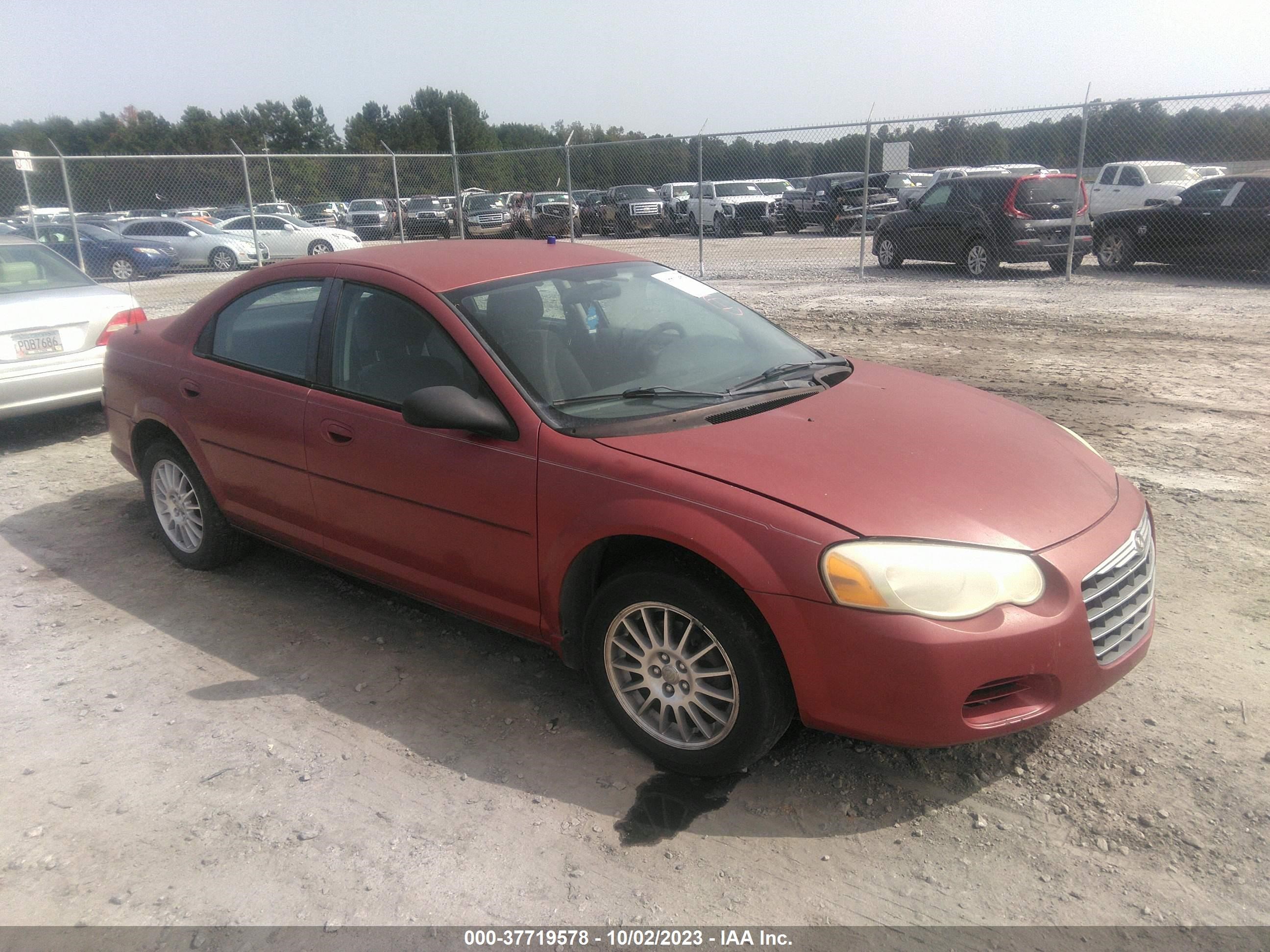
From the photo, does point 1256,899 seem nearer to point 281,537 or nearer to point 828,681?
point 828,681

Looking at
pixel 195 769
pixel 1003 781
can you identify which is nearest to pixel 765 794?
pixel 1003 781

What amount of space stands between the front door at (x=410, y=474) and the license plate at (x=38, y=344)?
4302 mm

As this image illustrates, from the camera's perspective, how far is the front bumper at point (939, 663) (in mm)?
2520

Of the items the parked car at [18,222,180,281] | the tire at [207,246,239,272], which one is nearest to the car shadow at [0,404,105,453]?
the parked car at [18,222,180,281]

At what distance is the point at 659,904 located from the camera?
252 cm

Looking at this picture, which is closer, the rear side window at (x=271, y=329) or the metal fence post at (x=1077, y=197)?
the rear side window at (x=271, y=329)

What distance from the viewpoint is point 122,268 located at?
71.3ft

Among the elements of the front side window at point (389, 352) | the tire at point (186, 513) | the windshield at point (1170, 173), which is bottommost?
the tire at point (186, 513)

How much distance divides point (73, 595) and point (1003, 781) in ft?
13.9

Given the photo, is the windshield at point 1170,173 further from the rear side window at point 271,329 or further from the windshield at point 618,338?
the rear side window at point 271,329

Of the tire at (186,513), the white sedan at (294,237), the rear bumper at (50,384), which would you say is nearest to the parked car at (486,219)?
the white sedan at (294,237)

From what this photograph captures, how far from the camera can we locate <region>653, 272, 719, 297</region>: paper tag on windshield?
13.7 ft

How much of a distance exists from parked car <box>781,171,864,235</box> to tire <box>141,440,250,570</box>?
23.0 metres

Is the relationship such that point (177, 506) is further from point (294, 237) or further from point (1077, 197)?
point (294, 237)
